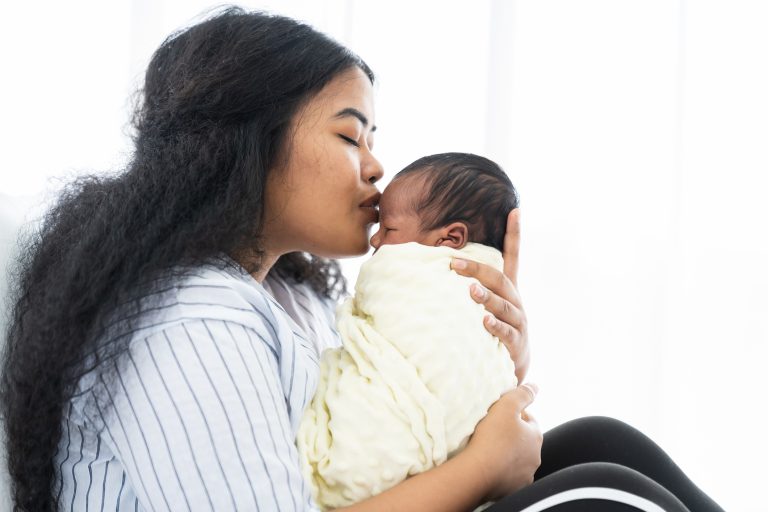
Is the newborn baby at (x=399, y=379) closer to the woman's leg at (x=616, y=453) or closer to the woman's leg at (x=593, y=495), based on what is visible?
the woman's leg at (x=593, y=495)

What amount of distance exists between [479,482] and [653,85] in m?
1.52

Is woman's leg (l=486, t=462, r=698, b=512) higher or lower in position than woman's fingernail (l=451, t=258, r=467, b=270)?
lower

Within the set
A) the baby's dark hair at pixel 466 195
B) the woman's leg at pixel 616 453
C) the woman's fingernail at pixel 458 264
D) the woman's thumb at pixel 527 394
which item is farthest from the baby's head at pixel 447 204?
the woman's leg at pixel 616 453

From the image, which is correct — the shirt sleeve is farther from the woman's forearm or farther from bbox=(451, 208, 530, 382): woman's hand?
bbox=(451, 208, 530, 382): woman's hand

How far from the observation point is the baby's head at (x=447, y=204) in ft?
3.88

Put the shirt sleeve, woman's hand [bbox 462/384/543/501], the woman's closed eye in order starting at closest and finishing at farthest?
1. the shirt sleeve
2. woman's hand [bbox 462/384/543/501]
3. the woman's closed eye

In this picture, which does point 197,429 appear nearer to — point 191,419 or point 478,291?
point 191,419

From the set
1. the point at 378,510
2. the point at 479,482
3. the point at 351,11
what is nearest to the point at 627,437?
the point at 479,482

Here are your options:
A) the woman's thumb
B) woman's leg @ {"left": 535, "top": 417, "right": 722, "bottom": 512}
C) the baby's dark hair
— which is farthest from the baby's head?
woman's leg @ {"left": 535, "top": 417, "right": 722, "bottom": 512}

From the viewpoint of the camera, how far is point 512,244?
4.13 ft

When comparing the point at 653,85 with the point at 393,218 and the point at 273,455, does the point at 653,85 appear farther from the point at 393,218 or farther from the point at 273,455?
the point at 273,455

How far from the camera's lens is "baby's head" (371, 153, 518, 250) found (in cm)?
118

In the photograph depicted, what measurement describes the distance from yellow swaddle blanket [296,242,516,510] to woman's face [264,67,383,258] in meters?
0.14

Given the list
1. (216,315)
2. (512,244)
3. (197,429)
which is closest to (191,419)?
(197,429)
